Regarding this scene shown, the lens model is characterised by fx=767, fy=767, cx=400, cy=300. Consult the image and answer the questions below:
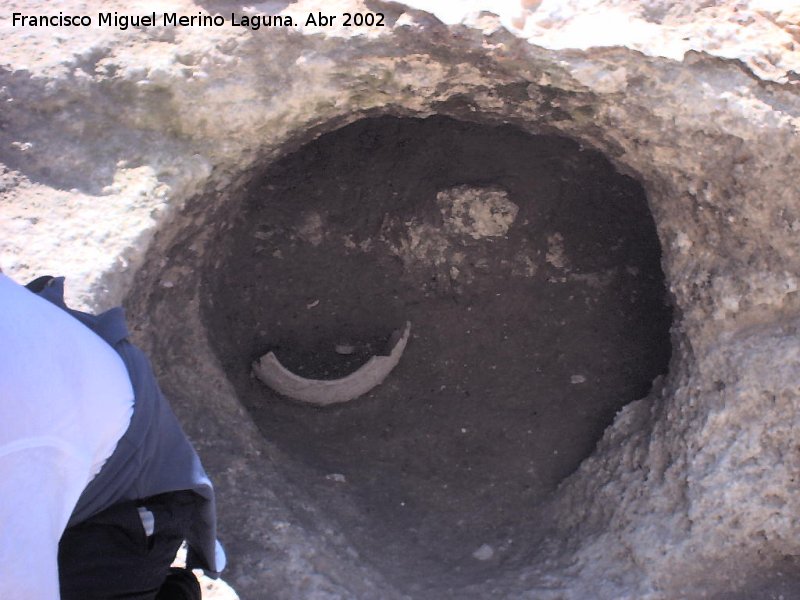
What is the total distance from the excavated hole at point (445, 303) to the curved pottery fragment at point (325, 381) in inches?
1.3

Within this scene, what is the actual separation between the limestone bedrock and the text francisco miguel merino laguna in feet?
0.06

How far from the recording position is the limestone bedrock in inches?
57.4

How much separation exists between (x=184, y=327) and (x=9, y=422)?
49.4 inches

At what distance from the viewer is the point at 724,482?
5.25 feet

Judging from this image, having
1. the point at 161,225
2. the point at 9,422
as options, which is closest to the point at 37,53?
the point at 161,225

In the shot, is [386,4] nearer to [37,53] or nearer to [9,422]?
[37,53]

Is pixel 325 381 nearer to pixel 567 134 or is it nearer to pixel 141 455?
pixel 567 134

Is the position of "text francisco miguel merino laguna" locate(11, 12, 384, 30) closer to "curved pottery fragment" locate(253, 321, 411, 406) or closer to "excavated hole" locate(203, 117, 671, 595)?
"excavated hole" locate(203, 117, 671, 595)

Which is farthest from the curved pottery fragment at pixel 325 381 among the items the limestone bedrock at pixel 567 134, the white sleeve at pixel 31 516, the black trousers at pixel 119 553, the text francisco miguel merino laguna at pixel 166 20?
the white sleeve at pixel 31 516

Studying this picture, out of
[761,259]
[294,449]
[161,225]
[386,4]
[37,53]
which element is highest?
[386,4]

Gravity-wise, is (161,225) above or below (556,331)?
above

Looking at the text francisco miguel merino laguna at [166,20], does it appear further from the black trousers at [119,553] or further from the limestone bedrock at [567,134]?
the black trousers at [119,553]

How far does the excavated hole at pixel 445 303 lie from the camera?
2.16 meters

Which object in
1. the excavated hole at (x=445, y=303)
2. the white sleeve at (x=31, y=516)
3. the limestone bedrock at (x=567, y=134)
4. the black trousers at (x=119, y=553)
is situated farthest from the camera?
the excavated hole at (x=445, y=303)
